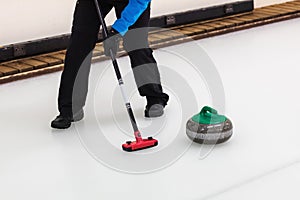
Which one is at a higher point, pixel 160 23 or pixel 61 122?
pixel 61 122

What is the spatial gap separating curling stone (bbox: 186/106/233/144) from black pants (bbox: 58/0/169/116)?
1.39 feet

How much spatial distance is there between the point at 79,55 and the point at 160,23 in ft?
6.58

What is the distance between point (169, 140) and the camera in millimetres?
2891

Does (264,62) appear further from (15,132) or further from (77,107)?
(15,132)

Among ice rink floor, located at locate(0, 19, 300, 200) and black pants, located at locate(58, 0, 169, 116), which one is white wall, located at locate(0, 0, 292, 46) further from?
black pants, located at locate(58, 0, 169, 116)

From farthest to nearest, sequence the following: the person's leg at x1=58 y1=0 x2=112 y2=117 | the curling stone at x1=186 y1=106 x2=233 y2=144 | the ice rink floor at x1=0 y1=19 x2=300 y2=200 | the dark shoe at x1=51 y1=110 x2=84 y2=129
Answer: the dark shoe at x1=51 y1=110 x2=84 y2=129 → the person's leg at x1=58 y1=0 x2=112 y2=117 → the curling stone at x1=186 y1=106 x2=233 y2=144 → the ice rink floor at x1=0 y1=19 x2=300 y2=200

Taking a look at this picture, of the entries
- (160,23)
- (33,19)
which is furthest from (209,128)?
(160,23)

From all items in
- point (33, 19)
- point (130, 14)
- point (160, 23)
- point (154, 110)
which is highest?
point (130, 14)

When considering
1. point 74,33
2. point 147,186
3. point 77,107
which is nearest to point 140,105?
point 77,107

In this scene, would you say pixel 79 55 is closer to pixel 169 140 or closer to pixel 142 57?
pixel 142 57

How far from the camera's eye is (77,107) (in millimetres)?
3104

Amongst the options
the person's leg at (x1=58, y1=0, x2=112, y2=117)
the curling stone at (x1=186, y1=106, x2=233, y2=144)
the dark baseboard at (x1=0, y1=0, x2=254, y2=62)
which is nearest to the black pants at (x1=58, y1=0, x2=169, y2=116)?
the person's leg at (x1=58, y1=0, x2=112, y2=117)

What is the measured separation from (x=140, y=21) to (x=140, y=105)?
1.88 ft

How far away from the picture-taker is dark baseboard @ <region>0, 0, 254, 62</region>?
415cm
